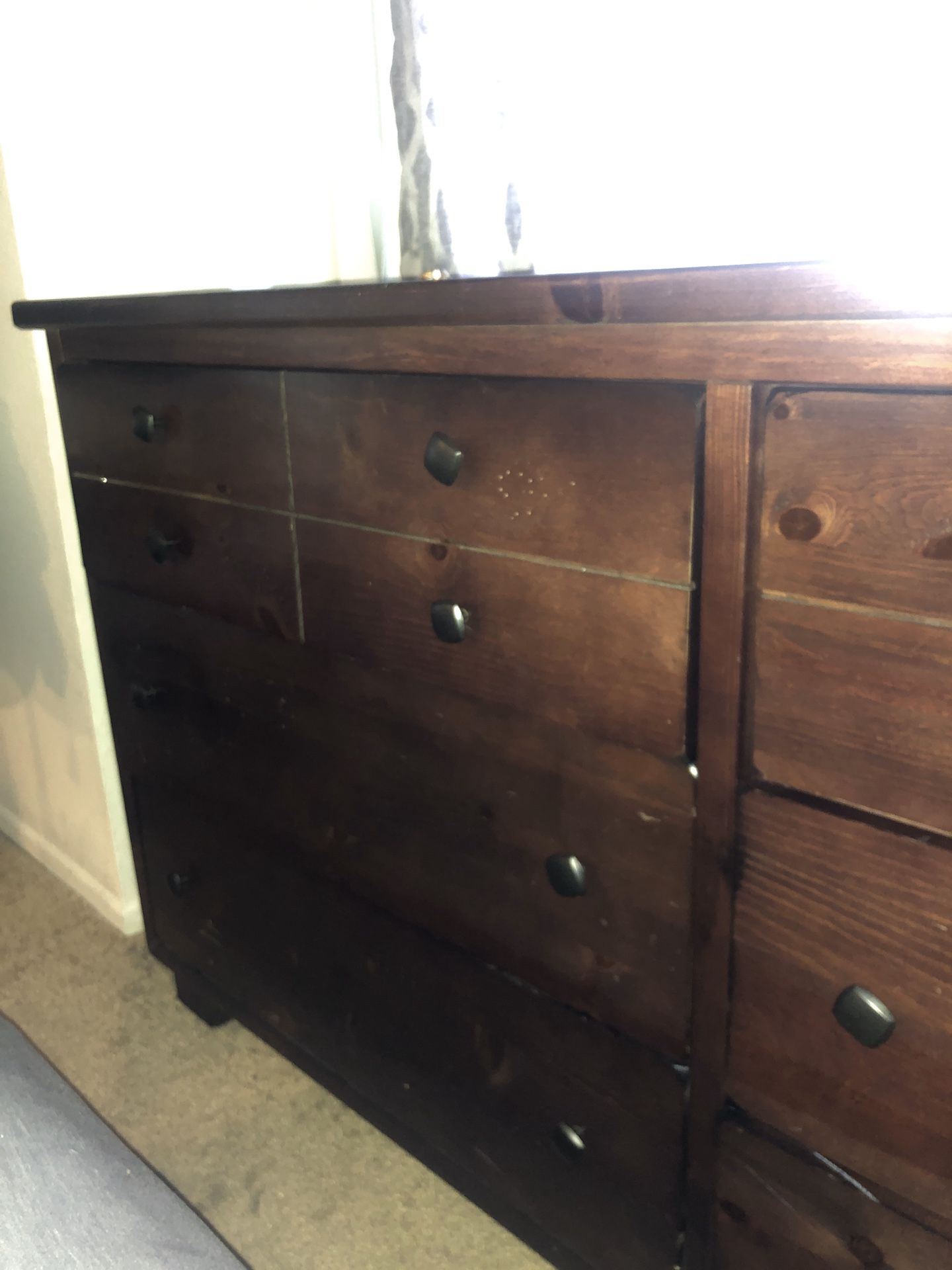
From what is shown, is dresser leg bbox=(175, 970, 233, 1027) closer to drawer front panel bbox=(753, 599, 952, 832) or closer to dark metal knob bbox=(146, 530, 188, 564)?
dark metal knob bbox=(146, 530, 188, 564)

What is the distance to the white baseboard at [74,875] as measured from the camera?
182 centimetres

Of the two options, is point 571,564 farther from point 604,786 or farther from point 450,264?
point 450,264

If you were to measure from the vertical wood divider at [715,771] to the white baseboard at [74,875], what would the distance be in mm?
1131

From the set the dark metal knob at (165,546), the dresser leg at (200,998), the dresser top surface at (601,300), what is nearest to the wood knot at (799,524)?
the dresser top surface at (601,300)

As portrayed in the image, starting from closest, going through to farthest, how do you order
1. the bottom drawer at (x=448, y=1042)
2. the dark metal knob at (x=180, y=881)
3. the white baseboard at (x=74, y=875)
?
the bottom drawer at (x=448, y=1042) → the dark metal knob at (x=180, y=881) → the white baseboard at (x=74, y=875)

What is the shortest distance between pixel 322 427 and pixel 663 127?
660 millimetres

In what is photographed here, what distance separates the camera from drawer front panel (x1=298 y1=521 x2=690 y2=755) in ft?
2.56

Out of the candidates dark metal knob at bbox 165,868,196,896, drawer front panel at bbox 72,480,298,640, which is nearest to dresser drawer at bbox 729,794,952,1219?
drawer front panel at bbox 72,480,298,640

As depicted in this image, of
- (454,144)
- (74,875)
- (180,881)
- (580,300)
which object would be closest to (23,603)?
(74,875)

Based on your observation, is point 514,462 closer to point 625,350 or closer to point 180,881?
point 625,350

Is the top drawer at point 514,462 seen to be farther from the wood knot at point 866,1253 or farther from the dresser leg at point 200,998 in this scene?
the dresser leg at point 200,998

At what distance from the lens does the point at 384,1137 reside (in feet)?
4.49

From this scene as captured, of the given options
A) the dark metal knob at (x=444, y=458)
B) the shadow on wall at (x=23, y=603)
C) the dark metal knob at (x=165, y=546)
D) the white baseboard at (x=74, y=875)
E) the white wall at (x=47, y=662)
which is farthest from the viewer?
the white baseboard at (x=74, y=875)

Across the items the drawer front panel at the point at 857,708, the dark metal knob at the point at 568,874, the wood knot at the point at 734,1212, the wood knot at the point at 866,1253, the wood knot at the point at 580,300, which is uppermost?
the wood knot at the point at 580,300
